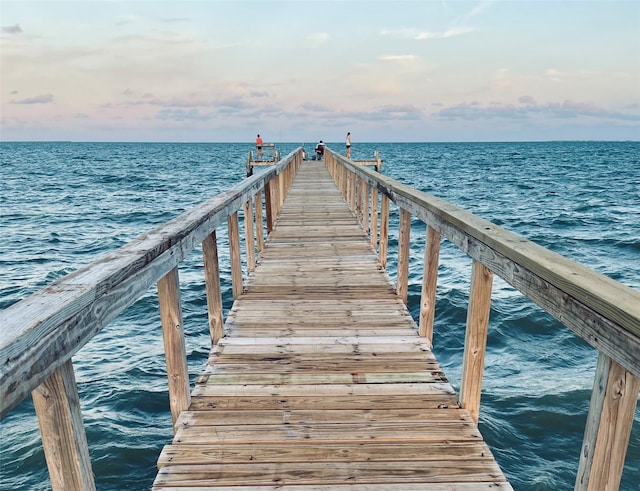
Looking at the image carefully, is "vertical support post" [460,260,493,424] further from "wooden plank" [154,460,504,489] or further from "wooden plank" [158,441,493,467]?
"wooden plank" [154,460,504,489]

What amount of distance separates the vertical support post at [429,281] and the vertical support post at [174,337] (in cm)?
180

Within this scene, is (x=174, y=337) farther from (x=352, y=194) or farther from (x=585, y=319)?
(x=352, y=194)

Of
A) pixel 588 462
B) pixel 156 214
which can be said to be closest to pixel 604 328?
pixel 588 462

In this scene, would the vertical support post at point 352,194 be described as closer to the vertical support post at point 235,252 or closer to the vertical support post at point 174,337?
the vertical support post at point 235,252

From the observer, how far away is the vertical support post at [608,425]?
1.25m

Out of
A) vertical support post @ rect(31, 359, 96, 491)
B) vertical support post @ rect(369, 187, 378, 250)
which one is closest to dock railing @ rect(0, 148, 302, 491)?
vertical support post @ rect(31, 359, 96, 491)

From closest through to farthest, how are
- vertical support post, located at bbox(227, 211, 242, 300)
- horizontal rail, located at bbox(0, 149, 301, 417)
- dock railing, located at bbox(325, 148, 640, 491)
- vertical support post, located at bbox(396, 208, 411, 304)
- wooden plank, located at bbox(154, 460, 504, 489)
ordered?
horizontal rail, located at bbox(0, 149, 301, 417) < dock railing, located at bbox(325, 148, 640, 491) < wooden plank, located at bbox(154, 460, 504, 489) < vertical support post, located at bbox(227, 211, 242, 300) < vertical support post, located at bbox(396, 208, 411, 304)

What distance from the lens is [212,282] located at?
3334 mm

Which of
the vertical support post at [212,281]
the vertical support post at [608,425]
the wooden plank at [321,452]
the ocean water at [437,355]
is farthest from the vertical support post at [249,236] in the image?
the vertical support post at [608,425]

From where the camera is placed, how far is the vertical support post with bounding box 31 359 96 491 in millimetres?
1254

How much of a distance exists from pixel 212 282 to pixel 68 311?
6.79 feet

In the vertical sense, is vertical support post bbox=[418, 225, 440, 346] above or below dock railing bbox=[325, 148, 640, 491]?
below

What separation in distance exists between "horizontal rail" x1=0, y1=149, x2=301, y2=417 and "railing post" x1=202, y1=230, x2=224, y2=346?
957 millimetres

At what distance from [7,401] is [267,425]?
1675 millimetres
